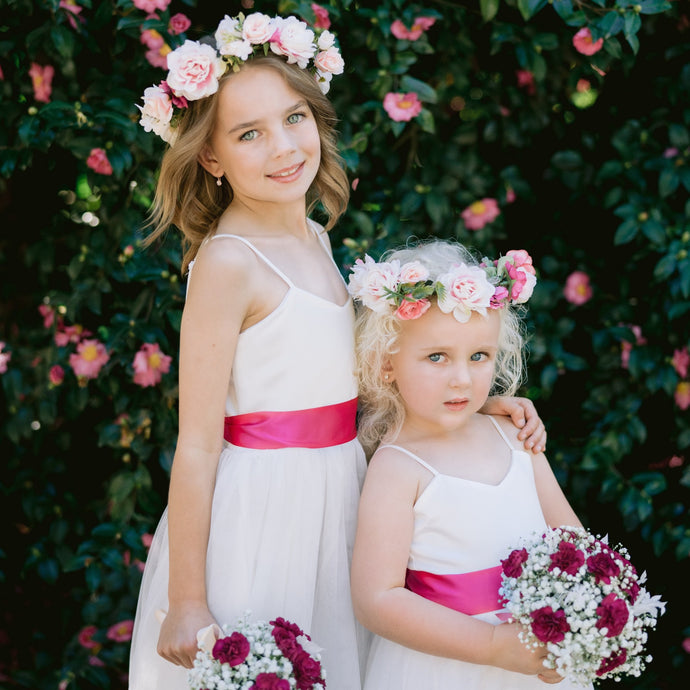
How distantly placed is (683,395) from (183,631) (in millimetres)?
1603

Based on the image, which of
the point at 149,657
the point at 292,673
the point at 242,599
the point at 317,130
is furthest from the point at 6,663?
the point at 317,130

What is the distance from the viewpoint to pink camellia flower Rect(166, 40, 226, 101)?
1635 mm

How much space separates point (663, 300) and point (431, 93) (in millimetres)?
890

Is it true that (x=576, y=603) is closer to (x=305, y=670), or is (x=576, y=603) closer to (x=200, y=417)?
(x=305, y=670)

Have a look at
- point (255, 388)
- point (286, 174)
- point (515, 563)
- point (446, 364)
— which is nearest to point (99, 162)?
point (286, 174)

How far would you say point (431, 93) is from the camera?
2293 mm

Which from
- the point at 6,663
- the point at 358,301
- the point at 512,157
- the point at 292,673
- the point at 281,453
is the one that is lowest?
the point at 6,663

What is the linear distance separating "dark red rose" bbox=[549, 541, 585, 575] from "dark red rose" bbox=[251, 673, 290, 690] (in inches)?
19.1

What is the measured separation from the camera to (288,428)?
1.72 m

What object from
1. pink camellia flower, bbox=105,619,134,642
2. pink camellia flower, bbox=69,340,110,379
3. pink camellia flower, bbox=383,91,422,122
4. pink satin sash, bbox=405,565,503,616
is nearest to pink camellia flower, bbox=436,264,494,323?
pink satin sash, bbox=405,565,503,616

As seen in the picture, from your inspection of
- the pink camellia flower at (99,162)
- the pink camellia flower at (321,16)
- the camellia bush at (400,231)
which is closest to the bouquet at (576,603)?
the camellia bush at (400,231)

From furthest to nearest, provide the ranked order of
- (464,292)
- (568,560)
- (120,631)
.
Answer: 1. (120,631)
2. (464,292)
3. (568,560)

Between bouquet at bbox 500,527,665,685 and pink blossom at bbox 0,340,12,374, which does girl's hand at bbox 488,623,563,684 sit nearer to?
bouquet at bbox 500,527,665,685

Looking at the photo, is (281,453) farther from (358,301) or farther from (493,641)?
(493,641)
